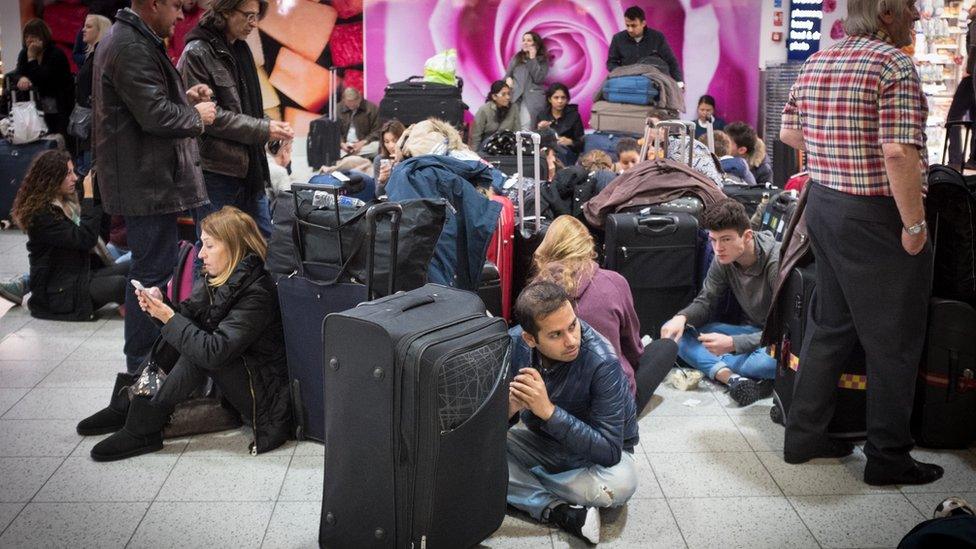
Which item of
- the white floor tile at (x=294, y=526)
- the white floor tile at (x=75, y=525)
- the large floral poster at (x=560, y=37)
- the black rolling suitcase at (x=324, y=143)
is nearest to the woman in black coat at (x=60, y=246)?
the white floor tile at (x=75, y=525)

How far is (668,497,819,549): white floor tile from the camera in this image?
2984 mm

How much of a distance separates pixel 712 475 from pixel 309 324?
1.49 metres

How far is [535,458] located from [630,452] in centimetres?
31

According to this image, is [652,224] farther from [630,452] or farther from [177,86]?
[177,86]

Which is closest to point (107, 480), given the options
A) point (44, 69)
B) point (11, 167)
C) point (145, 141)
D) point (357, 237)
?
point (357, 237)

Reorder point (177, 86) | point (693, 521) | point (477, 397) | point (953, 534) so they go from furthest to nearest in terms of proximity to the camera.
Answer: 1. point (177, 86)
2. point (693, 521)
3. point (477, 397)
4. point (953, 534)

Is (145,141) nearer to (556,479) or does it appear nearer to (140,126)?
(140,126)

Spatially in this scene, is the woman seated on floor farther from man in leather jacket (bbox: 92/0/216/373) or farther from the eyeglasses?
the eyeglasses

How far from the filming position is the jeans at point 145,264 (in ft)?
13.2

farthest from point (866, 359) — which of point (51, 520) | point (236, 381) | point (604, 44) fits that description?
point (604, 44)

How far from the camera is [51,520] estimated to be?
3.15 metres

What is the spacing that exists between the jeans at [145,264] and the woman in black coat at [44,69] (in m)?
5.53

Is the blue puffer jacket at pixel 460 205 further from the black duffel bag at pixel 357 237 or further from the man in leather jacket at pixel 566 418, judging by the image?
the man in leather jacket at pixel 566 418

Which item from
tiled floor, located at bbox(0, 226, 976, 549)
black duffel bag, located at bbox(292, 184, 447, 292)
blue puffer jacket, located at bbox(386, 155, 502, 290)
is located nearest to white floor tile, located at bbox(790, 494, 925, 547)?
tiled floor, located at bbox(0, 226, 976, 549)
